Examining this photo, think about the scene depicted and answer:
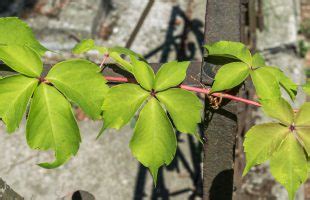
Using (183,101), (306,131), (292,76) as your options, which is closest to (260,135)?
(306,131)

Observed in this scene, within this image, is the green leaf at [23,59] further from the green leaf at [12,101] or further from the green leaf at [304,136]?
the green leaf at [304,136]

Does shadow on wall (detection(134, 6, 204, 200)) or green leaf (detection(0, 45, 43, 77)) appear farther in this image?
shadow on wall (detection(134, 6, 204, 200))

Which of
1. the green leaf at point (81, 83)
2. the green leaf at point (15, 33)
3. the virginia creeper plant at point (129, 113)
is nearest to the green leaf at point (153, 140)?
the virginia creeper plant at point (129, 113)

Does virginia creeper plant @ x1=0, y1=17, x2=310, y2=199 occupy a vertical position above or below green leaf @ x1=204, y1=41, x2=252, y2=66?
below

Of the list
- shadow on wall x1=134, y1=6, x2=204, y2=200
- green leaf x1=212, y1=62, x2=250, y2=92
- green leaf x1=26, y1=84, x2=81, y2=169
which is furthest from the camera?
shadow on wall x1=134, y1=6, x2=204, y2=200

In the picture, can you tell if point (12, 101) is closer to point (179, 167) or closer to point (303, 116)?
point (303, 116)

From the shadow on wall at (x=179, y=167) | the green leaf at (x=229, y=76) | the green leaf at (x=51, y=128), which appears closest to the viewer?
the green leaf at (x=51, y=128)

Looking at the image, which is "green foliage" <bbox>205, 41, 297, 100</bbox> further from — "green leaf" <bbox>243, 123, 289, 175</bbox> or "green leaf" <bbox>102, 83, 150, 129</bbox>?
"green leaf" <bbox>102, 83, 150, 129</bbox>

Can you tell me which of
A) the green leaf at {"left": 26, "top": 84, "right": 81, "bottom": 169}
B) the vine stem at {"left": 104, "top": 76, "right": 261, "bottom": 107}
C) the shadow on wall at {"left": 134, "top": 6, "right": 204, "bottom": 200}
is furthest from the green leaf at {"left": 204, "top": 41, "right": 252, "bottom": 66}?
the shadow on wall at {"left": 134, "top": 6, "right": 204, "bottom": 200}

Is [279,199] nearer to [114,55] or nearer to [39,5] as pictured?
[114,55]
